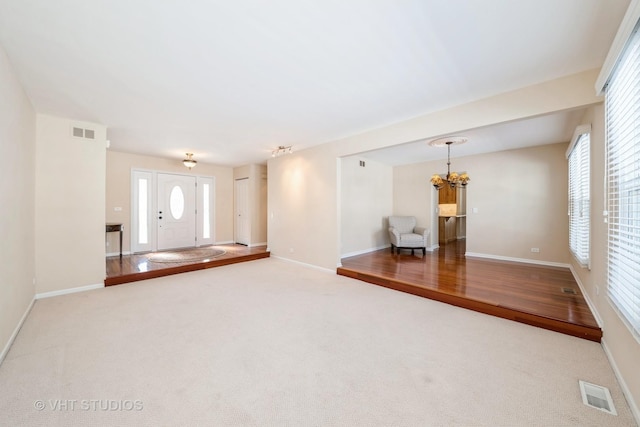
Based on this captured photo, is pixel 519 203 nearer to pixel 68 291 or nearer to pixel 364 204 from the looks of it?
pixel 364 204

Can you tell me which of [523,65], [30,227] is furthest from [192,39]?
[30,227]

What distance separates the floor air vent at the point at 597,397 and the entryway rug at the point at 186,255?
5914 millimetres

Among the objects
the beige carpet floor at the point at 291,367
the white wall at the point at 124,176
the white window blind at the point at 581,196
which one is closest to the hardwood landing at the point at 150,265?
the white wall at the point at 124,176

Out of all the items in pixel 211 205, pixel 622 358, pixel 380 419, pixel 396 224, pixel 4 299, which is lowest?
pixel 380 419

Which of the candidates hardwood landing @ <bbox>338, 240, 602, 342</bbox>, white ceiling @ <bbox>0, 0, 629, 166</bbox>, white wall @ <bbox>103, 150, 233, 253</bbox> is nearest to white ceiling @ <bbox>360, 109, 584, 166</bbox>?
white ceiling @ <bbox>0, 0, 629, 166</bbox>

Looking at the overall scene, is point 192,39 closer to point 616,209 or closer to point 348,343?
point 348,343

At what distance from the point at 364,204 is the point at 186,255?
464 centimetres

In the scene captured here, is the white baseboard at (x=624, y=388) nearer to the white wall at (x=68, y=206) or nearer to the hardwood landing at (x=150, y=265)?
the hardwood landing at (x=150, y=265)

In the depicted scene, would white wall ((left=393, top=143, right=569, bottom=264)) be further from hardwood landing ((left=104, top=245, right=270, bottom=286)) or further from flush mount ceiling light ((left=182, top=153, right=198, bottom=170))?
flush mount ceiling light ((left=182, top=153, right=198, bottom=170))

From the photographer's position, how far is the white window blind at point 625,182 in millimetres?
1621

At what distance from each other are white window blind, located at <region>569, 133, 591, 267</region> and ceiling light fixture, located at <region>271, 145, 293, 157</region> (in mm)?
4710

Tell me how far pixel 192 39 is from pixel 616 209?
373 cm

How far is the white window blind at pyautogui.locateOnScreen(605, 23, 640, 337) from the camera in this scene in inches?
63.8

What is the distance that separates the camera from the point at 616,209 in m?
2.05
